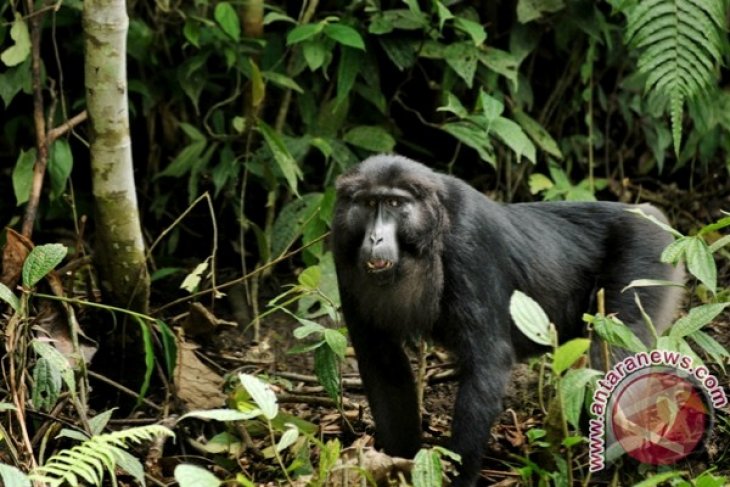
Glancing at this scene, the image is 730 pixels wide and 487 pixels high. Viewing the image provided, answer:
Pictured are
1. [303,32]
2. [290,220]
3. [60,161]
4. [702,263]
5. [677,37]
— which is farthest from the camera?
[290,220]

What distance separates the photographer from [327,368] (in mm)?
5574

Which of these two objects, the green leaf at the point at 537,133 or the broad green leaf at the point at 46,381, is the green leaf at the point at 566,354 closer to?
the broad green leaf at the point at 46,381

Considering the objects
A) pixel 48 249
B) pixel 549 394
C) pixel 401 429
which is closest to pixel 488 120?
pixel 549 394

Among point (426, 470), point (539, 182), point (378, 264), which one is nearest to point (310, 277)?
point (378, 264)

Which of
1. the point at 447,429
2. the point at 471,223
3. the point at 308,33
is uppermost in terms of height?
the point at 308,33

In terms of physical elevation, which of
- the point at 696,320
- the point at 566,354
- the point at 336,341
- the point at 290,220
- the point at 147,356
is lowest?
the point at 147,356

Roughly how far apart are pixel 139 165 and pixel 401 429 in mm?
3134

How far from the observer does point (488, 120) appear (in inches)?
266

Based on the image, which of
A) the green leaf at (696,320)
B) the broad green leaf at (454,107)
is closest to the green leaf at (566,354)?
the green leaf at (696,320)

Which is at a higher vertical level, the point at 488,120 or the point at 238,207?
the point at 488,120

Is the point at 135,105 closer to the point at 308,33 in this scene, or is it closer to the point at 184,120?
the point at 184,120

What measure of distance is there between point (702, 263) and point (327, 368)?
5.88 ft

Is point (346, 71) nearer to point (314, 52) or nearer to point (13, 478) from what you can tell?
point (314, 52)

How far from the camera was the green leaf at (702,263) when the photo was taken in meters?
4.78
